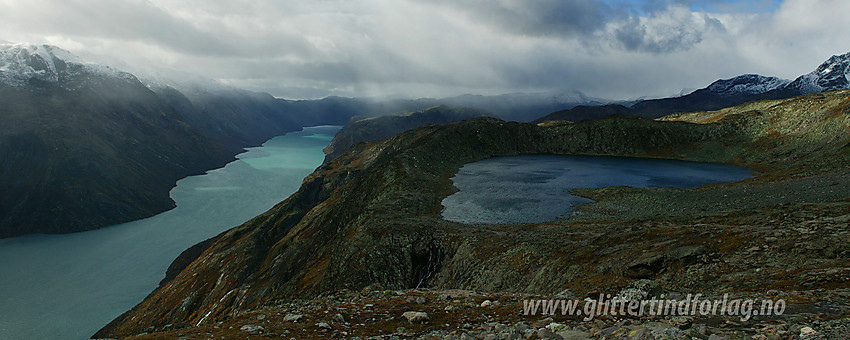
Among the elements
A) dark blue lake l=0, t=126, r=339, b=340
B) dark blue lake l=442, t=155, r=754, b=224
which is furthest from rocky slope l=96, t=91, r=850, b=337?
dark blue lake l=0, t=126, r=339, b=340

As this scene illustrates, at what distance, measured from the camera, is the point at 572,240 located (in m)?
29.7

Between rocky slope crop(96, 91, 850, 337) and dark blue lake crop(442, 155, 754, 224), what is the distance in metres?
4.60

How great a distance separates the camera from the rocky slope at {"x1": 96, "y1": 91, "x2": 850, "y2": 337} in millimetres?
17422

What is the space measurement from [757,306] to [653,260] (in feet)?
31.8

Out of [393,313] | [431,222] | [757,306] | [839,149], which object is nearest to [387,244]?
Answer: [431,222]

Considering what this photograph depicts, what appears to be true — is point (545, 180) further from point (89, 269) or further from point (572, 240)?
point (89, 269)

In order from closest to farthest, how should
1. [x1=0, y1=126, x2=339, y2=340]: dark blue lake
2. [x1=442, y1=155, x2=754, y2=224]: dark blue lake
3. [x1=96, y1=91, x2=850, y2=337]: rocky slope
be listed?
1. [x1=96, y1=91, x2=850, y2=337]: rocky slope
2. [x1=442, y1=155, x2=754, y2=224]: dark blue lake
3. [x1=0, y1=126, x2=339, y2=340]: dark blue lake

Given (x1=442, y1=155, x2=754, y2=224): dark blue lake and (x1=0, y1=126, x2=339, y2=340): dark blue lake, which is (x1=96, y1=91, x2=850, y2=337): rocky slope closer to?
(x1=442, y1=155, x2=754, y2=224): dark blue lake

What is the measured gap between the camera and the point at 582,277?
22297 mm

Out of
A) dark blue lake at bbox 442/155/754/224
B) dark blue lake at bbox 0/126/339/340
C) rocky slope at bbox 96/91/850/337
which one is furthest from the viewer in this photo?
dark blue lake at bbox 0/126/339/340

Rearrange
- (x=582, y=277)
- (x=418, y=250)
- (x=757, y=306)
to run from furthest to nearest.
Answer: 1. (x=418, y=250)
2. (x=582, y=277)
3. (x=757, y=306)

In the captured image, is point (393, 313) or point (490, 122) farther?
point (490, 122)

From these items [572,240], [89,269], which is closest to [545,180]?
[572,240]

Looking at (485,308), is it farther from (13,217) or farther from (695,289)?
(13,217)
